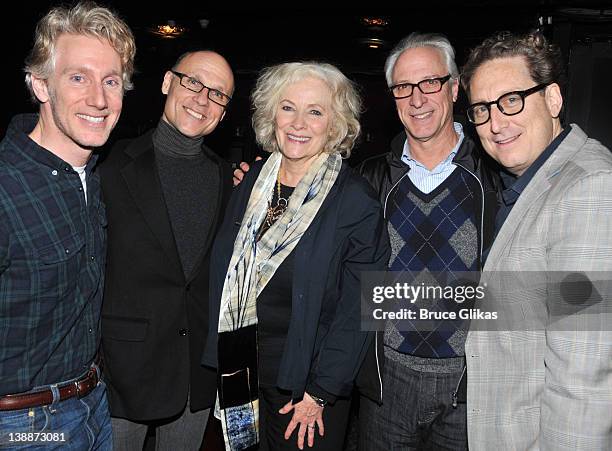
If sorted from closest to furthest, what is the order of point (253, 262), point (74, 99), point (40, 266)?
1. point (40, 266)
2. point (74, 99)
3. point (253, 262)

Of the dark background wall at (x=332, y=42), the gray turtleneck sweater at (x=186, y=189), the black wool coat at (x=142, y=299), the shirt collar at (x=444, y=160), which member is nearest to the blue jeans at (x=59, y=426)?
the black wool coat at (x=142, y=299)

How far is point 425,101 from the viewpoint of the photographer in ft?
7.61

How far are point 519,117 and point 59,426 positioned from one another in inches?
71.1

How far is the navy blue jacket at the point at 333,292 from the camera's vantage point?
6.88 ft

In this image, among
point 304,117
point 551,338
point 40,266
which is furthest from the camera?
point 304,117

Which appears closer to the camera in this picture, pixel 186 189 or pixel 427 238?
pixel 427 238

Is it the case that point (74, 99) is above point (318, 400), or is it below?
above

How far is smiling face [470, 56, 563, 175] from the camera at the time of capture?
1780mm

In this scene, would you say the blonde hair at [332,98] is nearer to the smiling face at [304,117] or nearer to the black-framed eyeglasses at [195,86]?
the smiling face at [304,117]

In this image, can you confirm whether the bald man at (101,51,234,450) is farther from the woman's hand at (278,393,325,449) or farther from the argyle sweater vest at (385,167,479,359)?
the argyle sweater vest at (385,167,479,359)

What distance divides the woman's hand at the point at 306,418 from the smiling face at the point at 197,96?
1.25m

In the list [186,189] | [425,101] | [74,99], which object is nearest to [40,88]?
[74,99]

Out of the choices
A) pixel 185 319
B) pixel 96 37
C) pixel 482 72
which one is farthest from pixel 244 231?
pixel 482 72

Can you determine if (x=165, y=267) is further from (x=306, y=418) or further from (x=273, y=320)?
(x=306, y=418)
